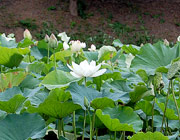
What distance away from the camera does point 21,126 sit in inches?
28.0

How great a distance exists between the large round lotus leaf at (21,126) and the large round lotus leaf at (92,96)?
0.31ft

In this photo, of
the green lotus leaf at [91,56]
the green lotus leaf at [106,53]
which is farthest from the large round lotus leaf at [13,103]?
the green lotus leaf at [91,56]

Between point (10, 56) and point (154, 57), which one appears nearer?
point (154, 57)

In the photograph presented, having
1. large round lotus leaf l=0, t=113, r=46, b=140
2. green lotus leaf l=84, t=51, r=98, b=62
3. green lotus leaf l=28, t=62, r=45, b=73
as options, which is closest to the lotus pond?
large round lotus leaf l=0, t=113, r=46, b=140

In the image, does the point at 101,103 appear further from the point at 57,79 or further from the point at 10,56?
the point at 10,56

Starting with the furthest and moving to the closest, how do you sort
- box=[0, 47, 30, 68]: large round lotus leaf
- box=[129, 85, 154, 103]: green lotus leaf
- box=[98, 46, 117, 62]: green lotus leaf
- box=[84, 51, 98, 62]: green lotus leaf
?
box=[84, 51, 98, 62]: green lotus leaf < box=[98, 46, 117, 62]: green lotus leaf < box=[0, 47, 30, 68]: large round lotus leaf < box=[129, 85, 154, 103]: green lotus leaf

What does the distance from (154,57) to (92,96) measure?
24 centimetres

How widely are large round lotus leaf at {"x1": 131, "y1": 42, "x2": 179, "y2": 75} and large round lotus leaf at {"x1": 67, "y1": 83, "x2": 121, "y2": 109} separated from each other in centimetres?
17

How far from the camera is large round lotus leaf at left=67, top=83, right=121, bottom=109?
73 cm

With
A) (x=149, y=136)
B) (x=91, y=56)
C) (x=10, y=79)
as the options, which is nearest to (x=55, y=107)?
(x=149, y=136)

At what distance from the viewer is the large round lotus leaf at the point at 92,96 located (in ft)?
2.38

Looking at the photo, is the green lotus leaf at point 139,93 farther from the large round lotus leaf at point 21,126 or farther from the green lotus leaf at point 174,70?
the large round lotus leaf at point 21,126

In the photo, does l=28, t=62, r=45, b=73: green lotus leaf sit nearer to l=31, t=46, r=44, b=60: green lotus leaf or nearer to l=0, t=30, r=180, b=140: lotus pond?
l=0, t=30, r=180, b=140: lotus pond

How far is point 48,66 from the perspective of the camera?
1.23m
